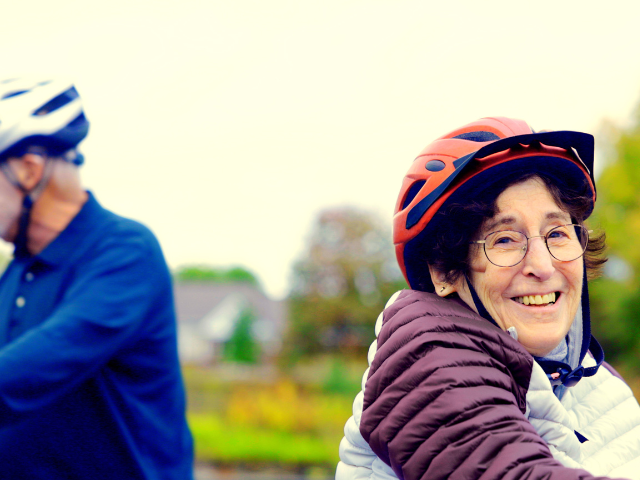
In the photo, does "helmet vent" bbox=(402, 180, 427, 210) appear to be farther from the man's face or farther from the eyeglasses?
the man's face

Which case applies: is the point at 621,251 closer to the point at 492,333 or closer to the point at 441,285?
the point at 441,285

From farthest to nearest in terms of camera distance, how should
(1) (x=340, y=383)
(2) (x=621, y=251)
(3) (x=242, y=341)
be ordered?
(3) (x=242, y=341)
(2) (x=621, y=251)
(1) (x=340, y=383)

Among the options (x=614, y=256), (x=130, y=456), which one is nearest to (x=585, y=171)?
(x=130, y=456)

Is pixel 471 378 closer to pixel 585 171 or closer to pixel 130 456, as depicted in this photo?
pixel 585 171

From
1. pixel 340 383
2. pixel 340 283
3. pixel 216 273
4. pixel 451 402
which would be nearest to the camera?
pixel 451 402

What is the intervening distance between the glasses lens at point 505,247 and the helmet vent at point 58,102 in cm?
173

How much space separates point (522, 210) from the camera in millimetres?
1750

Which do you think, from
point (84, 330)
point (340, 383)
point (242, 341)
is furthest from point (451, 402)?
point (242, 341)

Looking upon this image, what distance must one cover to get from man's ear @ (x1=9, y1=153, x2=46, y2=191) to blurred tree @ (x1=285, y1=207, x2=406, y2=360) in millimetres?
22246

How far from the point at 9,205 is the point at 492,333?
73.4 inches

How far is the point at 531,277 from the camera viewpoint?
178 cm

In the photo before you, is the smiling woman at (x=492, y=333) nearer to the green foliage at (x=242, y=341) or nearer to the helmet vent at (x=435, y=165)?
the helmet vent at (x=435, y=165)

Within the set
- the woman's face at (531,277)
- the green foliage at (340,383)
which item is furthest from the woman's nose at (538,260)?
the green foliage at (340,383)

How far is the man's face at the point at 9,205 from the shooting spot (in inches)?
94.7
